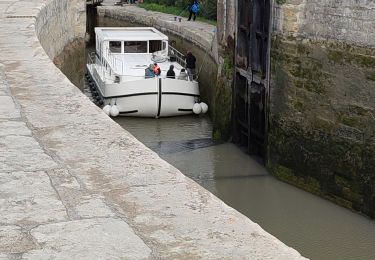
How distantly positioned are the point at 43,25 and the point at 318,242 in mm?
4581

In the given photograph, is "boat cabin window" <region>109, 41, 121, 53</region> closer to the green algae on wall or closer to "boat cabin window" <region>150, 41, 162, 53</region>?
"boat cabin window" <region>150, 41, 162, 53</region>

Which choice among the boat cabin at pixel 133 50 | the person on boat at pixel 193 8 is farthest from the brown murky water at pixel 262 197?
the person on boat at pixel 193 8

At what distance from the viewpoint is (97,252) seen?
257 centimetres

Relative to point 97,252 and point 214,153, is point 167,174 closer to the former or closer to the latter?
point 97,252

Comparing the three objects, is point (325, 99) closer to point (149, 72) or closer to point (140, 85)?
point (140, 85)

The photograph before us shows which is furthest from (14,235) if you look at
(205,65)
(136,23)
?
(136,23)

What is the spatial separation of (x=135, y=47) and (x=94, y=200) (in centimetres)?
1606

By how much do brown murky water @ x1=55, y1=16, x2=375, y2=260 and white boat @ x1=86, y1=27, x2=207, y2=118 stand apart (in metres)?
0.78

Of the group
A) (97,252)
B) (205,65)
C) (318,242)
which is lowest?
(318,242)

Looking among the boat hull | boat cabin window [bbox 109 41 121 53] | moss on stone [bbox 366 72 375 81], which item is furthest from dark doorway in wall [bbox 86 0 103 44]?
moss on stone [bbox 366 72 375 81]

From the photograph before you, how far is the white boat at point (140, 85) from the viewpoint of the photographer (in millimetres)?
16375

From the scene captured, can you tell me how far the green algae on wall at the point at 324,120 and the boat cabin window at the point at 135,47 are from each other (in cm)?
704

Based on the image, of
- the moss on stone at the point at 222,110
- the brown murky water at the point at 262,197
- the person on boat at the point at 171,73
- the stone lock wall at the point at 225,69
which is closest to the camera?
the brown murky water at the point at 262,197

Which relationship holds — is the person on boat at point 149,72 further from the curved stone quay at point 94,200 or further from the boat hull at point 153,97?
the curved stone quay at point 94,200
